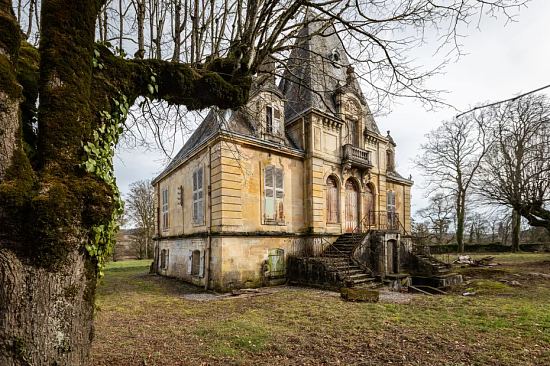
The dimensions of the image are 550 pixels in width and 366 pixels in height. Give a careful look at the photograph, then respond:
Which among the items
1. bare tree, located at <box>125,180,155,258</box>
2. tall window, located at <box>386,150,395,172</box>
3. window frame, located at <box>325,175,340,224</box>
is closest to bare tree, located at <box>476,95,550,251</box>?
tall window, located at <box>386,150,395,172</box>

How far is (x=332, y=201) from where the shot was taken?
52.0 ft

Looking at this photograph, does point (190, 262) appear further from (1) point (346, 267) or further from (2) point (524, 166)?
(2) point (524, 166)

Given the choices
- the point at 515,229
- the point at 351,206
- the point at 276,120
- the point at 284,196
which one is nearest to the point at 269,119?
the point at 276,120

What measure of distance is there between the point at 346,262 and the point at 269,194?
170 inches

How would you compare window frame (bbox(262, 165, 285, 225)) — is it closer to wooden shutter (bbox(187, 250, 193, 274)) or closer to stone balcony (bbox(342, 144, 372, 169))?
stone balcony (bbox(342, 144, 372, 169))

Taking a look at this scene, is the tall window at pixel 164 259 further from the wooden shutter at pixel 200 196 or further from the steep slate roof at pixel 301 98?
the wooden shutter at pixel 200 196

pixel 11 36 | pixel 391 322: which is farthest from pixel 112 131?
pixel 391 322

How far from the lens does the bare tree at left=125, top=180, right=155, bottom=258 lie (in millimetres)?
36812

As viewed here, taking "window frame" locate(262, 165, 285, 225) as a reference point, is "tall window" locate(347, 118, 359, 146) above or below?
above

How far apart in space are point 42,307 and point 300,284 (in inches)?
460

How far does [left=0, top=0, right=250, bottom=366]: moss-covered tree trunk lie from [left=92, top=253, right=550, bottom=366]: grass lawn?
→ 1.63m

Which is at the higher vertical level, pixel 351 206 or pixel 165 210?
pixel 351 206

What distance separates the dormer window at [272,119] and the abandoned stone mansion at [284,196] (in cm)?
5

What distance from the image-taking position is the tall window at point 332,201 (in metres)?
15.7
